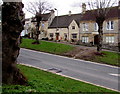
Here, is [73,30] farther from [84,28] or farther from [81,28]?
[84,28]

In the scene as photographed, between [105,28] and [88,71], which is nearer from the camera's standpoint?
[88,71]

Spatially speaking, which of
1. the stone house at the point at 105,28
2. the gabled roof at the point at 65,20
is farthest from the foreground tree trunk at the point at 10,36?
the gabled roof at the point at 65,20

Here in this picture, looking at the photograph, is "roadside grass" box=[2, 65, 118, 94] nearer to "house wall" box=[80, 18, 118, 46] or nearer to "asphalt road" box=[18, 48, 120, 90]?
"asphalt road" box=[18, 48, 120, 90]

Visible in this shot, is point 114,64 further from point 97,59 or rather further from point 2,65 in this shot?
point 2,65

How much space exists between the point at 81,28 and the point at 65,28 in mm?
6568

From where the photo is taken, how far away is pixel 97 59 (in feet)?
71.3

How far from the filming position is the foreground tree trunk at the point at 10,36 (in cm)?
601

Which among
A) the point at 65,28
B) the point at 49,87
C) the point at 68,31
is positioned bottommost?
the point at 49,87

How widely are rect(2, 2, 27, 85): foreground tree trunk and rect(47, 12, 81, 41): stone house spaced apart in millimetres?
39478

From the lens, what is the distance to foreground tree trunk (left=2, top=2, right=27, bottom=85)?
6.01m

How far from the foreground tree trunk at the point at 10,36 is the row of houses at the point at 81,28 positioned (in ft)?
78.4

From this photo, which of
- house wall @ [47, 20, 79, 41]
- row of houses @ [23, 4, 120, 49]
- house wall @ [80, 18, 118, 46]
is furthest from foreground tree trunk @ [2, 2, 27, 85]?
house wall @ [47, 20, 79, 41]

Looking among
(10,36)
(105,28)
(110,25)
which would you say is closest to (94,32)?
(105,28)

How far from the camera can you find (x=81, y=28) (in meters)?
44.1
